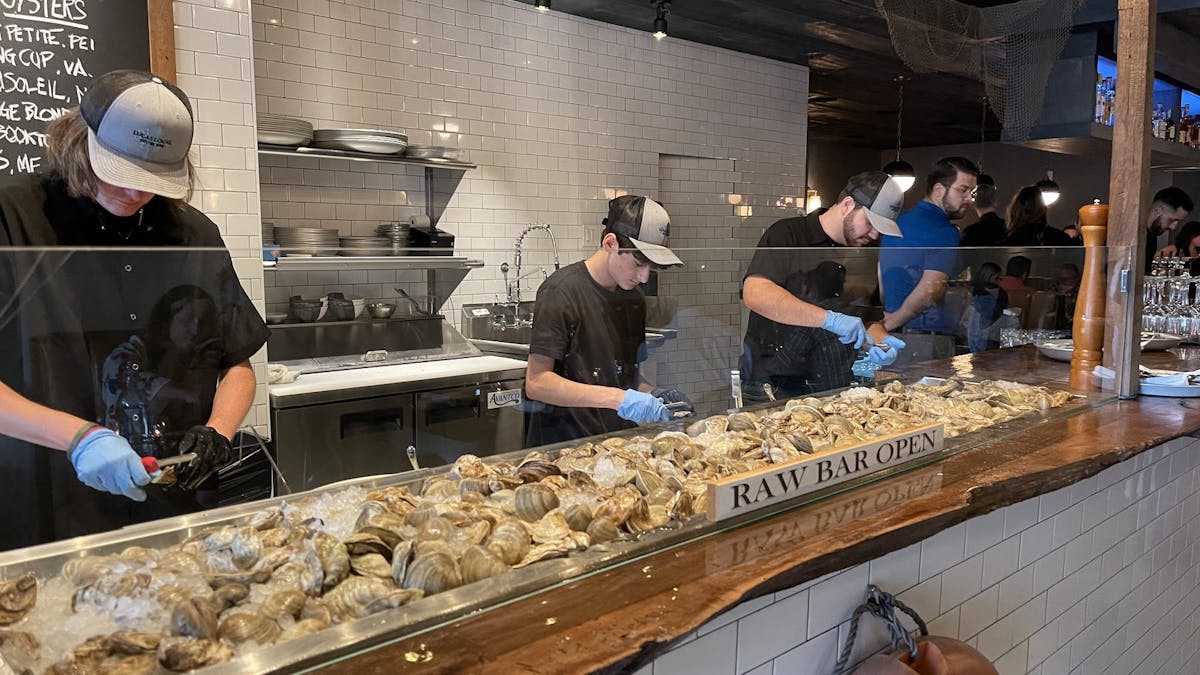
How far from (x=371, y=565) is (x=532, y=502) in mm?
262

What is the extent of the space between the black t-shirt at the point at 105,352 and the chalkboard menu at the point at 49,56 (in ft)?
6.47

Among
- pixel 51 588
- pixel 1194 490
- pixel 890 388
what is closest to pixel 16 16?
pixel 51 588

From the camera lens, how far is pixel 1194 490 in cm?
261

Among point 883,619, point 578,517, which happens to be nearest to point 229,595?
point 578,517

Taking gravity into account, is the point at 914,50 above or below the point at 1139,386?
above

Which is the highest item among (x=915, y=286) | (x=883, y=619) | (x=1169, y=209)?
(x=1169, y=209)

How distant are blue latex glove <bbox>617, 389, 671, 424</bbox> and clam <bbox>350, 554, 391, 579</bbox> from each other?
2.70ft

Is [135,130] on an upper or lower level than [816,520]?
upper

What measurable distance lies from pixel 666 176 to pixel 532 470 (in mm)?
5236

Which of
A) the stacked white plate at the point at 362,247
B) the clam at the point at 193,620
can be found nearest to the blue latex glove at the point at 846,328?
the clam at the point at 193,620

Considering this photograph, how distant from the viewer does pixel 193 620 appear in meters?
0.81

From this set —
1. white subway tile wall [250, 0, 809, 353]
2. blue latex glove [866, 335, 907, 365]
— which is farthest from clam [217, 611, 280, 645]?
white subway tile wall [250, 0, 809, 353]

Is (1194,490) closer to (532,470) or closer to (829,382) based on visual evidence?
(829,382)

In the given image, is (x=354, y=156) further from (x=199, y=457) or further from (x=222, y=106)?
(x=199, y=457)
